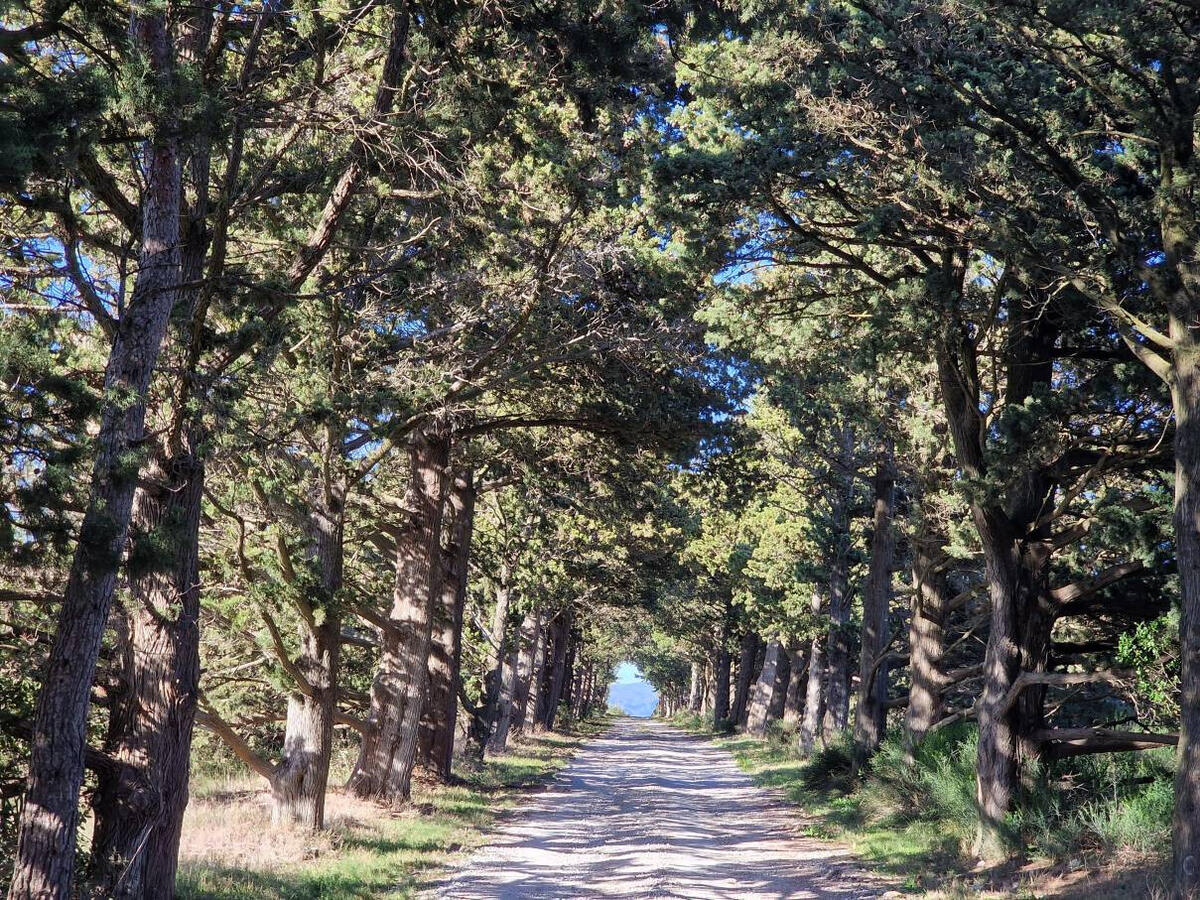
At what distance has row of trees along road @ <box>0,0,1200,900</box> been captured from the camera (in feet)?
25.8

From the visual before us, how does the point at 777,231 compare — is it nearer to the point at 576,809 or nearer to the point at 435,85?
the point at 435,85

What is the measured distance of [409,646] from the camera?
61.0ft

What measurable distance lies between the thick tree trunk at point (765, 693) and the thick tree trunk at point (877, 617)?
18.8 m

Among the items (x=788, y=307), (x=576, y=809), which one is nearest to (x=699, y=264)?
(x=788, y=307)

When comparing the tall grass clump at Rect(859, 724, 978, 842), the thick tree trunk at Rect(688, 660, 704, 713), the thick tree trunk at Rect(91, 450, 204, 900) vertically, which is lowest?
the thick tree trunk at Rect(688, 660, 704, 713)

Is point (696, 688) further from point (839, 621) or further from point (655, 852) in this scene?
point (655, 852)

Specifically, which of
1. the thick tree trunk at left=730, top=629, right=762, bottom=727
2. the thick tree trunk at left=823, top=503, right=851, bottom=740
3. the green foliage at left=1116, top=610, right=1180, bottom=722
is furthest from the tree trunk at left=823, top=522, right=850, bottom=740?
the thick tree trunk at left=730, top=629, right=762, bottom=727

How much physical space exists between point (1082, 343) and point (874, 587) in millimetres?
9839

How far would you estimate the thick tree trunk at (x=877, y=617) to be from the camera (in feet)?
72.4

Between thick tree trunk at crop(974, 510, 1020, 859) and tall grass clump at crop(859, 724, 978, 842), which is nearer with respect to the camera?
thick tree trunk at crop(974, 510, 1020, 859)

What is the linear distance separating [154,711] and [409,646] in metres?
9.84

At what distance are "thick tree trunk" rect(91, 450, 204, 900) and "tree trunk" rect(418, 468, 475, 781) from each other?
1271 centimetres

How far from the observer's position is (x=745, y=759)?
35594mm

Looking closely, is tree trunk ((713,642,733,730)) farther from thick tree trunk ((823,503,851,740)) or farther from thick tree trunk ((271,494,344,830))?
thick tree trunk ((271,494,344,830))
